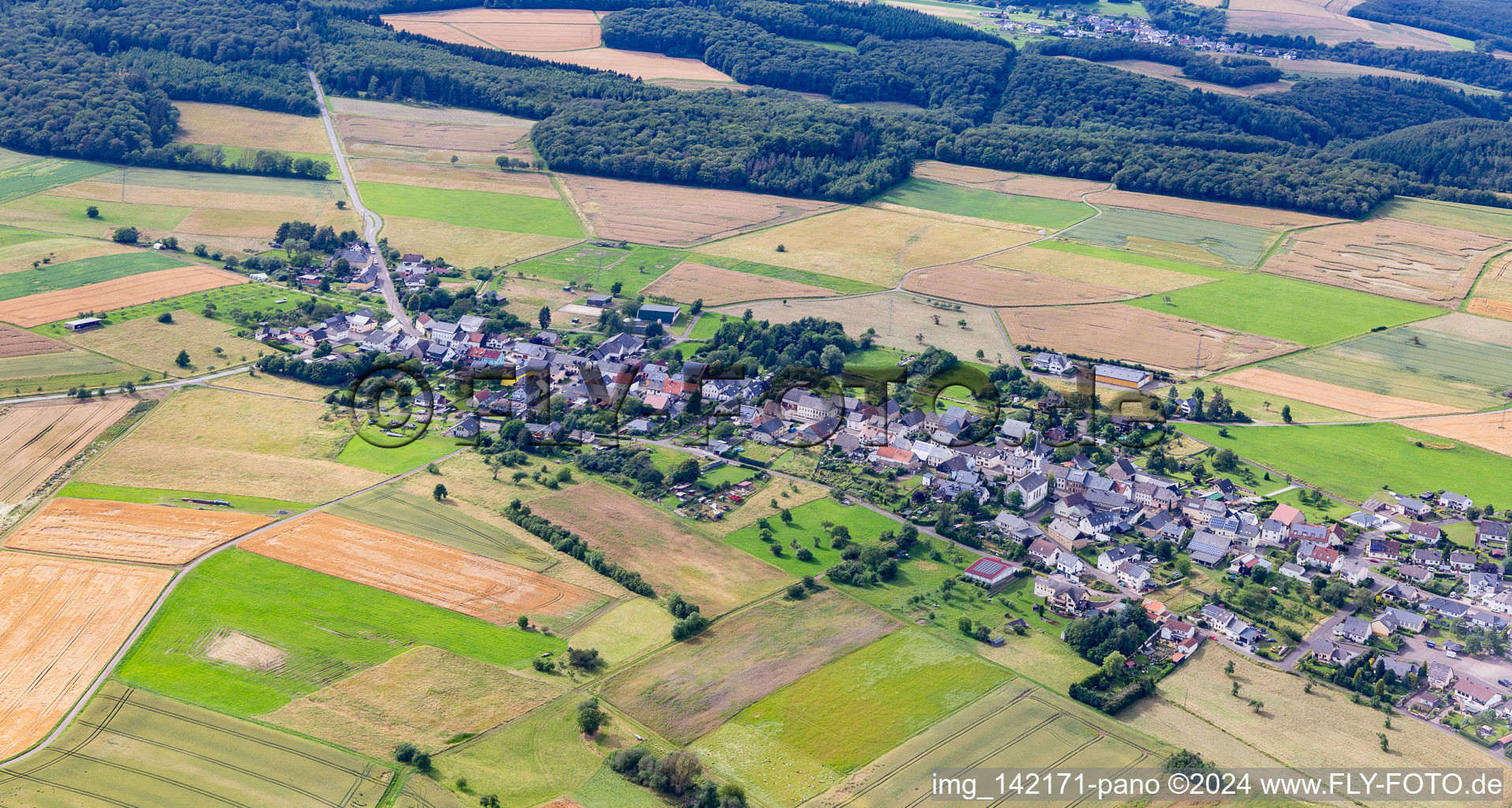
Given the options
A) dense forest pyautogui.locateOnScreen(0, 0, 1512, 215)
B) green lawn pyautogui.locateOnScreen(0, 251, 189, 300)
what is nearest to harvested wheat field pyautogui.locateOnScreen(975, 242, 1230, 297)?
dense forest pyautogui.locateOnScreen(0, 0, 1512, 215)

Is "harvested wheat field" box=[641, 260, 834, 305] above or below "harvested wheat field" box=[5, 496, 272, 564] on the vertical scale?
above

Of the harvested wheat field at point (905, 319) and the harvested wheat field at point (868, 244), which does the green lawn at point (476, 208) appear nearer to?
the harvested wheat field at point (868, 244)

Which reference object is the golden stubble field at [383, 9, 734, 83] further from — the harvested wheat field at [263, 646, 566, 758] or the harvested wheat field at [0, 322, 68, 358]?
the harvested wheat field at [263, 646, 566, 758]

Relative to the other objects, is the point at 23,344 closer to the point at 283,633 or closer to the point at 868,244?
the point at 283,633

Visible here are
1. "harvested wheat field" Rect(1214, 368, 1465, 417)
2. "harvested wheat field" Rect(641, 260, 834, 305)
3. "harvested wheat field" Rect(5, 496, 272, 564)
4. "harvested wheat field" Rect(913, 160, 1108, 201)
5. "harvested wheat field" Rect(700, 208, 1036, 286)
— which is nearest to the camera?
"harvested wheat field" Rect(5, 496, 272, 564)

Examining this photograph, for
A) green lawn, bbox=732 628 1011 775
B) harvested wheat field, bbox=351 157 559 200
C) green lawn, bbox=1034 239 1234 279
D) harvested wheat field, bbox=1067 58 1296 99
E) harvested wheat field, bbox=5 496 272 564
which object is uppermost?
harvested wheat field, bbox=1067 58 1296 99

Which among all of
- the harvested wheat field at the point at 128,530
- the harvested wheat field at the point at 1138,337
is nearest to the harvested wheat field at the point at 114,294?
the harvested wheat field at the point at 128,530

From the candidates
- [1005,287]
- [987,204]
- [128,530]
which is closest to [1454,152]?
[987,204]
